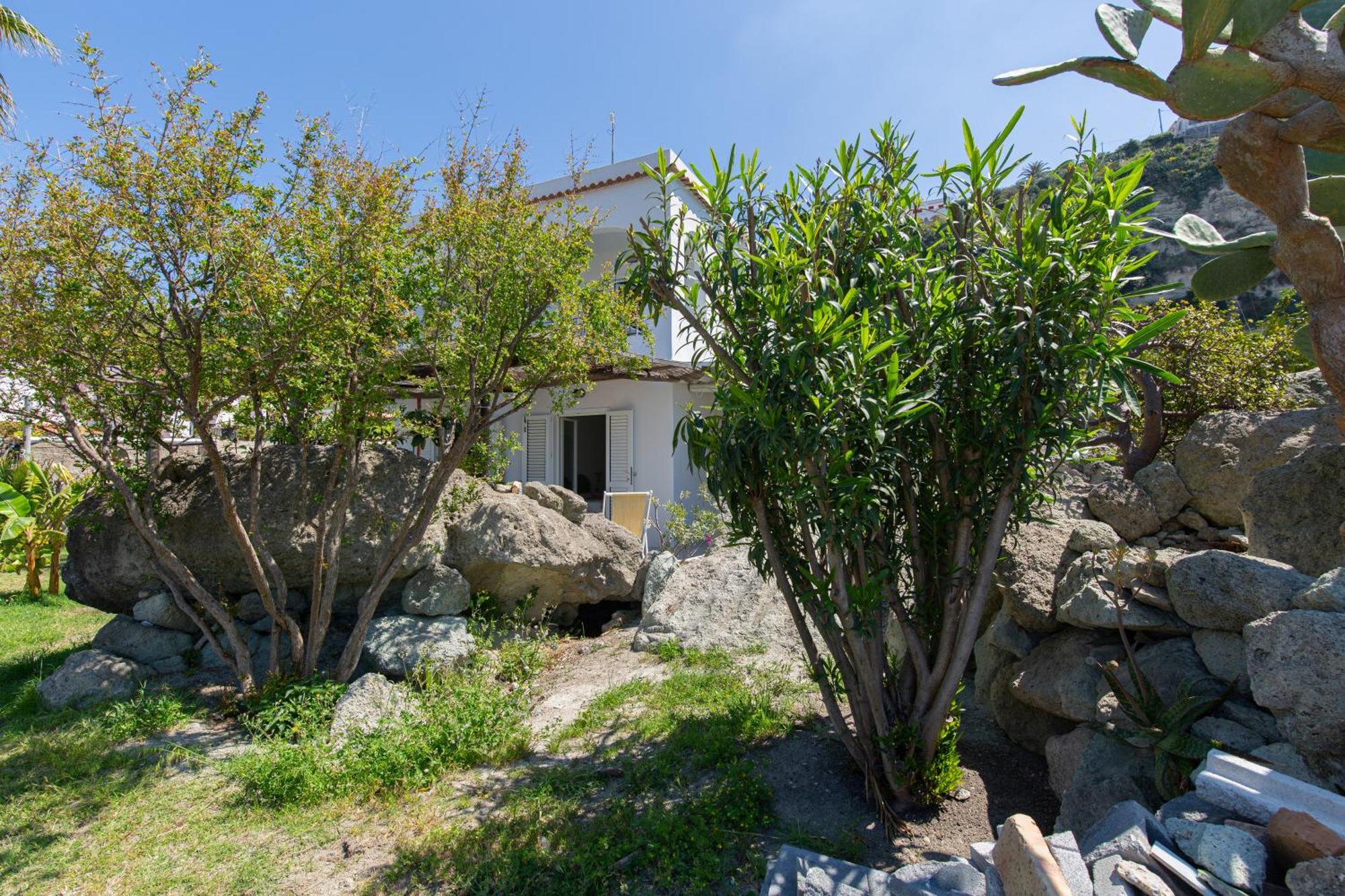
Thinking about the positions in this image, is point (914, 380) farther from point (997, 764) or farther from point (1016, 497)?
point (997, 764)

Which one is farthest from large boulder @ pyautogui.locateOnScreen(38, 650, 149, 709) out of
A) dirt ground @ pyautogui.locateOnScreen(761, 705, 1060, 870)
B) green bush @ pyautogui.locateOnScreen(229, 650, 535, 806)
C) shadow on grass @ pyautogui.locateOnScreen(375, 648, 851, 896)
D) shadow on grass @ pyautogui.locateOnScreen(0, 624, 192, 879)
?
dirt ground @ pyautogui.locateOnScreen(761, 705, 1060, 870)

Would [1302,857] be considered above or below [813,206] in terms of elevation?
below

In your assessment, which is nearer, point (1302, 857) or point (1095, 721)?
point (1302, 857)

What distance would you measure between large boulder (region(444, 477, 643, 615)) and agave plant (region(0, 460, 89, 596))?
245 inches

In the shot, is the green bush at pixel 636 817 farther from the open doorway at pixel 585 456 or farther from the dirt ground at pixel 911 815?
the open doorway at pixel 585 456

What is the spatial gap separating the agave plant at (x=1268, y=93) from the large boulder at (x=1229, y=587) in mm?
785

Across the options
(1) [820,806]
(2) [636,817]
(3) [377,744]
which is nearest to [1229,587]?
(1) [820,806]

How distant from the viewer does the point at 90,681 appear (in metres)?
5.88

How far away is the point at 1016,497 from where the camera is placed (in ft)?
11.5

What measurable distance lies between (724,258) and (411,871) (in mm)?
3313

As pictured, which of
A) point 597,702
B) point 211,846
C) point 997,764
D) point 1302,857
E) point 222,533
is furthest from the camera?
point 222,533

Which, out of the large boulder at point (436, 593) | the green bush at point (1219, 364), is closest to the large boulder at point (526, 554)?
the large boulder at point (436, 593)

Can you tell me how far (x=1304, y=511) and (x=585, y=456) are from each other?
34.4 ft

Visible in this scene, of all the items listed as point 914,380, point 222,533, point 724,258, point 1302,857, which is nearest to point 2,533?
point 222,533
